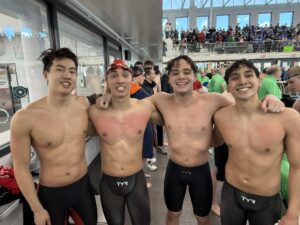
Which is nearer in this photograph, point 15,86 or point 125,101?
point 125,101

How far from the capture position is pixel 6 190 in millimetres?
1875

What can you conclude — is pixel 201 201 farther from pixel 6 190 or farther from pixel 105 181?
pixel 6 190

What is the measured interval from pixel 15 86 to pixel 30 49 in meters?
0.64

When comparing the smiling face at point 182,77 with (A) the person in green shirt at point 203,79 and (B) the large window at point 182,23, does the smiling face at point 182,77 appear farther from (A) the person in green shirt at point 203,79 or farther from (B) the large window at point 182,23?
(B) the large window at point 182,23

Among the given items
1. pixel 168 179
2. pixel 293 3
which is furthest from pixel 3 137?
pixel 293 3

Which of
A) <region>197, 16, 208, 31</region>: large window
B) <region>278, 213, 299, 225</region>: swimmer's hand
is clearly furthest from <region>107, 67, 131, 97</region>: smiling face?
<region>197, 16, 208, 31</region>: large window

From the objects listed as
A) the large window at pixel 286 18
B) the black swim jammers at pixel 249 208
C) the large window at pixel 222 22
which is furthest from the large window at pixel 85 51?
the large window at pixel 286 18

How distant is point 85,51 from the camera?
5473mm

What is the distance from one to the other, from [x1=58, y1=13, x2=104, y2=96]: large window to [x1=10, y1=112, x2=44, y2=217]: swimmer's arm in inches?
116

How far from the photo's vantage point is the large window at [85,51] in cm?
417

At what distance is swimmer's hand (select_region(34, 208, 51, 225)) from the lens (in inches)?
59.6

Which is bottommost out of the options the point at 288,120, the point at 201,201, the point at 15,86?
the point at 201,201

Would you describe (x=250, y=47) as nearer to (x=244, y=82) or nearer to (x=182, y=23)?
(x=182, y=23)

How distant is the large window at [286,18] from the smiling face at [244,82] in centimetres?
2847
